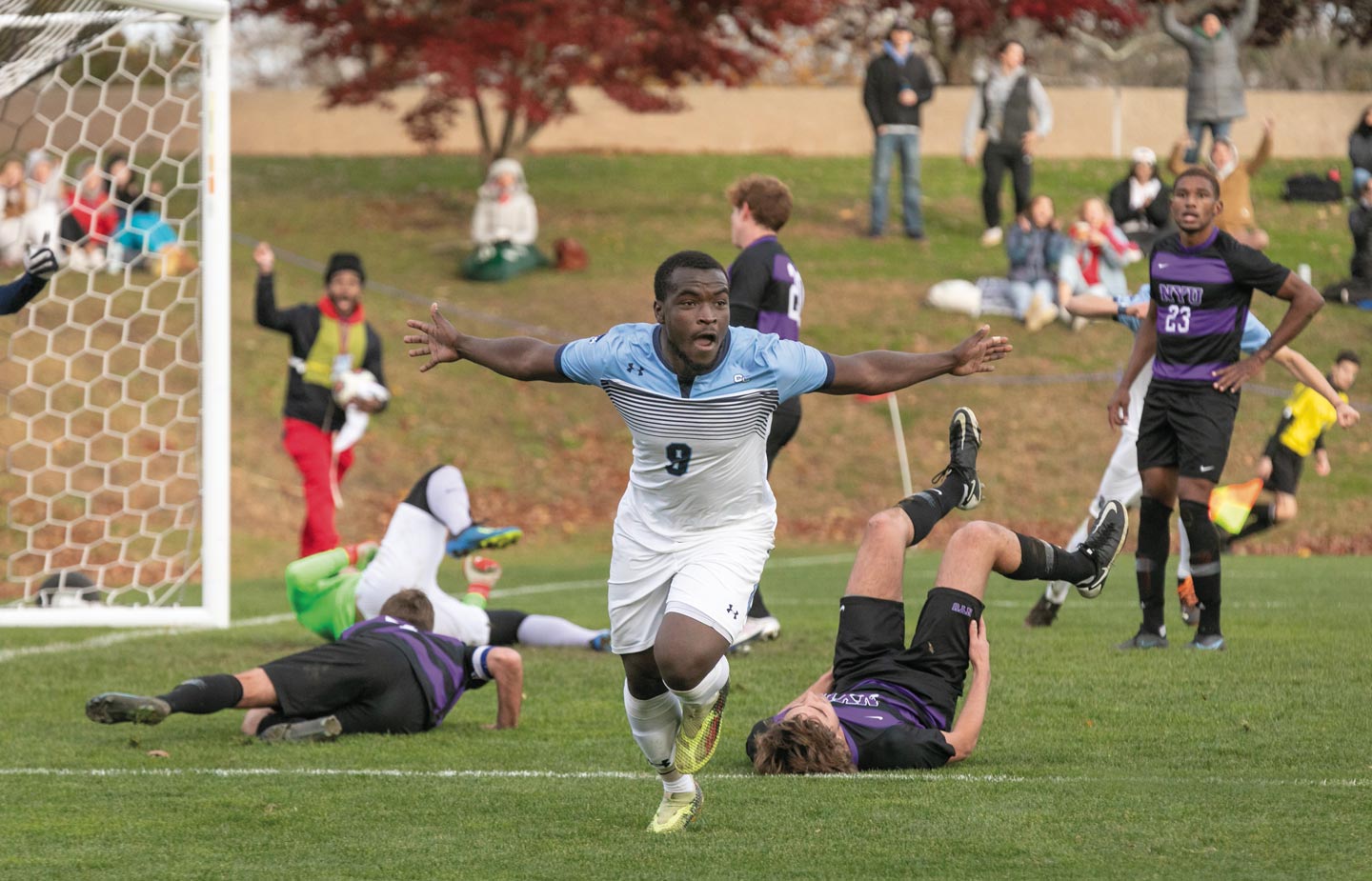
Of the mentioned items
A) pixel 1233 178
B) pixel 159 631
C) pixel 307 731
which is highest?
pixel 1233 178

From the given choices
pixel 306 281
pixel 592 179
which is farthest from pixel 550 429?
pixel 592 179

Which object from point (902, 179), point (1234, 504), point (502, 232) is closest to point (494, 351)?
point (1234, 504)

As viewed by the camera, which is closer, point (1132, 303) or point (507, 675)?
point (507, 675)

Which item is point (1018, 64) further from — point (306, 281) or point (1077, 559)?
point (1077, 559)

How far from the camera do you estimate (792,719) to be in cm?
635

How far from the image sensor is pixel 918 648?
22.1 ft

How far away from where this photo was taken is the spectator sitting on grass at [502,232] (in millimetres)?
25031

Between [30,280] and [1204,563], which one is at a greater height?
[30,280]

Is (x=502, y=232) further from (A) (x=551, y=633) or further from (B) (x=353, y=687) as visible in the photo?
(B) (x=353, y=687)

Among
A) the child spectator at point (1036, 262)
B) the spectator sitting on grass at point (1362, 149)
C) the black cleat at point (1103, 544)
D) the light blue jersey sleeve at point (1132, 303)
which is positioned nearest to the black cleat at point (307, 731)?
the black cleat at point (1103, 544)

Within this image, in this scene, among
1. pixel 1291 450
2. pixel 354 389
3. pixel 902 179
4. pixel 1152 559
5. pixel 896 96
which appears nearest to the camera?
pixel 1152 559

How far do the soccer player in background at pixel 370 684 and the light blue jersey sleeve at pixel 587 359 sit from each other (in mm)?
2197

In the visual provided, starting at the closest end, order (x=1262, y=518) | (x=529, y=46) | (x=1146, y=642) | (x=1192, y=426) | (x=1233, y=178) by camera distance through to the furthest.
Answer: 1. (x=1192, y=426)
2. (x=1146, y=642)
3. (x=1262, y=518)
4. (x=1233, y=178)
5. (x=529, y=46)

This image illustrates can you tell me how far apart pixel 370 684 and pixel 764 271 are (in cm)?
328
